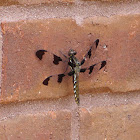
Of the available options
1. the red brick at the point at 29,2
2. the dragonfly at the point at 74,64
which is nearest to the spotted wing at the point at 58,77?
the dragonfly at the point at 74,64

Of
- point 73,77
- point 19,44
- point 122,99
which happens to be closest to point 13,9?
point 19,44

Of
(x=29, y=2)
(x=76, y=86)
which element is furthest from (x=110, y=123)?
(x=29, y=2)

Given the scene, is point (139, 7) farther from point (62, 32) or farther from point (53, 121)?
point (53, 121)

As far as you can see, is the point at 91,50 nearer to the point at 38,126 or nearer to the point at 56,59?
the point at 56,59

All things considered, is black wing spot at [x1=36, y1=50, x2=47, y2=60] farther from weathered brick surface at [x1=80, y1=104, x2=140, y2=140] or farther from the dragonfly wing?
weathered brick surface at [x1=80, y1=104, x2=140, y2=140]

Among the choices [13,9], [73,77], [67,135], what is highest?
[13,9]

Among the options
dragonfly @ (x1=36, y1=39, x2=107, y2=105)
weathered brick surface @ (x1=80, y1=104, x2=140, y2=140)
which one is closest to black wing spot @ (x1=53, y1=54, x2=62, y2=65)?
dragonfly @ (x1=36, y1=39, x2=107, y2=105)

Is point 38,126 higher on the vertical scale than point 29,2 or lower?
lower
